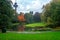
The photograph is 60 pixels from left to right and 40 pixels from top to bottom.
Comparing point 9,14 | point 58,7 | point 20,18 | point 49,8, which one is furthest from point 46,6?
point 9,14

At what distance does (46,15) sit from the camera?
151ft

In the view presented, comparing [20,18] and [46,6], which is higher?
[46,6]

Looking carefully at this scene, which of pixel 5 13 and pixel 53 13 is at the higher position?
pixel 5 13

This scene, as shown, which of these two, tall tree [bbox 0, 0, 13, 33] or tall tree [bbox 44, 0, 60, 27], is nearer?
tall tree [bbox 0, 0, 13, 33]

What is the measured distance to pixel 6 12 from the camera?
2867 centimetres

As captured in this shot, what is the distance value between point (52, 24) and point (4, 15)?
16928 millimetres

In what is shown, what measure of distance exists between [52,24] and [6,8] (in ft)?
55.0

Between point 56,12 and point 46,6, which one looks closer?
point 56,12

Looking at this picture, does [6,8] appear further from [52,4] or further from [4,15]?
[52,4]

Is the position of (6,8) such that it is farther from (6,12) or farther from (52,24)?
(52,24)

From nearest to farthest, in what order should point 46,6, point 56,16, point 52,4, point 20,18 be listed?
point 56,16
point 52,4
point 46,6
point 20,18

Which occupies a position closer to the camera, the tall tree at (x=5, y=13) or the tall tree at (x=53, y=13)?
the tall tree at (x=5, y=13)

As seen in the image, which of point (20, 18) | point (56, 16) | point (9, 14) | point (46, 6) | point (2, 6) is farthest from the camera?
point (20, 18)

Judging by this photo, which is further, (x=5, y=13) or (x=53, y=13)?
(x=53, y=13)
